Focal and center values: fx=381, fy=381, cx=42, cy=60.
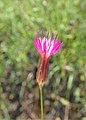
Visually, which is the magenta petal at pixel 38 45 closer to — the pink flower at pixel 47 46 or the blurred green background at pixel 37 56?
the pink flower at pixel 47 46

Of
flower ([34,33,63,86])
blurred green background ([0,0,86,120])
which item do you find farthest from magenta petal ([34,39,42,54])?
blurred green background ([0,0,86,120])

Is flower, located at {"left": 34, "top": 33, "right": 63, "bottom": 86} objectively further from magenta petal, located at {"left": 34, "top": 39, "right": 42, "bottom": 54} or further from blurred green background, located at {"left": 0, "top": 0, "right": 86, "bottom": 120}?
blurred green background, located at {"left": 0, "top": 0, "right": 86, "bottom": 120}

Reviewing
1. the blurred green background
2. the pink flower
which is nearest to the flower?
the pink flower

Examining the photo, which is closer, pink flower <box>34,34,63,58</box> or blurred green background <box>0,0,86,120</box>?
pink flower <box>34,34,63,58</box>

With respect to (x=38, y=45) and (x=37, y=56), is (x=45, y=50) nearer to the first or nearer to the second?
(x=38, y=45)

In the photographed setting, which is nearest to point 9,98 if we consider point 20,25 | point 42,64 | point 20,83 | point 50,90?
point 20,83

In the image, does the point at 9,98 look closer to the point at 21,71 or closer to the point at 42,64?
the point at 21,71

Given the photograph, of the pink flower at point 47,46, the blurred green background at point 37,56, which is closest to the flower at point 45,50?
the pink flower at point 47,46
